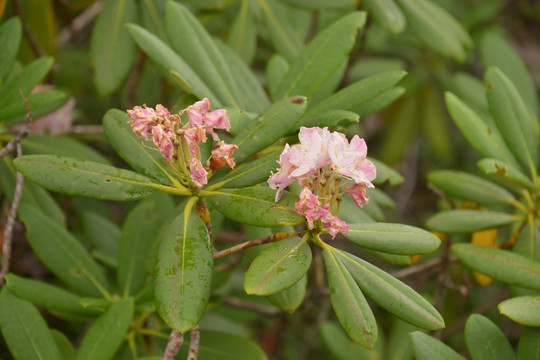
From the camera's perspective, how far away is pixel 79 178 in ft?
3.41

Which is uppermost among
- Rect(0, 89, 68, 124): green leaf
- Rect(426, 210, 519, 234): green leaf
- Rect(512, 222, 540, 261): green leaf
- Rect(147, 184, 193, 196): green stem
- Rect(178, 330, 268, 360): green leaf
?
Rect(0, 89, 68, 124): green leaf

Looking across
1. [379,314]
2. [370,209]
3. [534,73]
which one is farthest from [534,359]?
[534,73]

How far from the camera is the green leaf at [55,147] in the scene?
1630mm

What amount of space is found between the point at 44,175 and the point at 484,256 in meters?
1.01

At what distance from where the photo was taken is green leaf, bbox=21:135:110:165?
1.63 metres

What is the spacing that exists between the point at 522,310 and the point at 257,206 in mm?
617

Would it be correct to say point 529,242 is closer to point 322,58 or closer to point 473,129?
point 473,129

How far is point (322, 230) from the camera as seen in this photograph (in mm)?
981

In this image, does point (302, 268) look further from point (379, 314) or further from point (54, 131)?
point (379, 314)

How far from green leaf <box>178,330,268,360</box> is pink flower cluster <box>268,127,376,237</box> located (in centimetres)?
71

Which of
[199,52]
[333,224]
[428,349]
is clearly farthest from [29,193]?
[428,349]

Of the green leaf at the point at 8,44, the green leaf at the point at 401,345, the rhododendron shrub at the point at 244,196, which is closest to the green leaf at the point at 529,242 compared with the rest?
the rhododendron shrub at the point at 244,196

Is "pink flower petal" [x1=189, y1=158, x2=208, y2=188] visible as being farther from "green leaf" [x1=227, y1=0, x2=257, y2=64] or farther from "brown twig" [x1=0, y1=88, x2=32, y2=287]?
"green leaf" [x1=227, y1=0, x2=257, y2=64]

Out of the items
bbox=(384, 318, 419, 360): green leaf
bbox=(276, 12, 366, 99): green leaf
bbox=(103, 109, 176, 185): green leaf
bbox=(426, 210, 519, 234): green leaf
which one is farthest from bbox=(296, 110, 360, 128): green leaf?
bbox=(384, 318, 419, 360): green leaf
